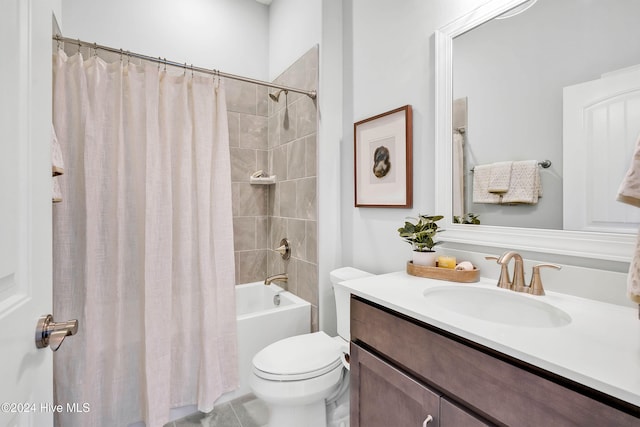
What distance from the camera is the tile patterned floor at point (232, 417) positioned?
1.67 metres

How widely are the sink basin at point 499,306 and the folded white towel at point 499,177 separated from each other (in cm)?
39

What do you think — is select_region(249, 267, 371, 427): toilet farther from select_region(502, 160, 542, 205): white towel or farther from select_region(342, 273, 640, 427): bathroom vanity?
select_region(502, 160, 542, 205): white towel

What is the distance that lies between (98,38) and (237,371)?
2.37 meters

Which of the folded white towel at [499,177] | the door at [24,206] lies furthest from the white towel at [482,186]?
the door at [24,206]

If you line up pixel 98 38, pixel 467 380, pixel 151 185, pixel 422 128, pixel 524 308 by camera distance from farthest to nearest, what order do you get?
pixel 98 38 < pixel 151 185 < pixel 422 128 < pixel 524 308 < pixel 467 380

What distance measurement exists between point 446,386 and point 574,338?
1.04 feet

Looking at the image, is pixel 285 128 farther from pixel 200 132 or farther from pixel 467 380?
pixel 467 380

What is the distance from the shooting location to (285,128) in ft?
7.79

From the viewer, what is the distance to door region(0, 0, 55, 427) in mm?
518

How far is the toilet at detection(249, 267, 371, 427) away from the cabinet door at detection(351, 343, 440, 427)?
0.96ft


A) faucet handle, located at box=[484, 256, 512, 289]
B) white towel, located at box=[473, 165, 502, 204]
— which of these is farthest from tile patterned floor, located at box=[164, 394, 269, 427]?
white towel, located at box=[473, 165, 502, 204]

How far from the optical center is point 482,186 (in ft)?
4.00

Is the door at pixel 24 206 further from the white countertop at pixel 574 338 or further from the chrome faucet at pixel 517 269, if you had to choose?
the chrome faucet at pixel 517 269

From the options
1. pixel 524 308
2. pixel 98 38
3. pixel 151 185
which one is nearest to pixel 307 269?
pixel 151 185
